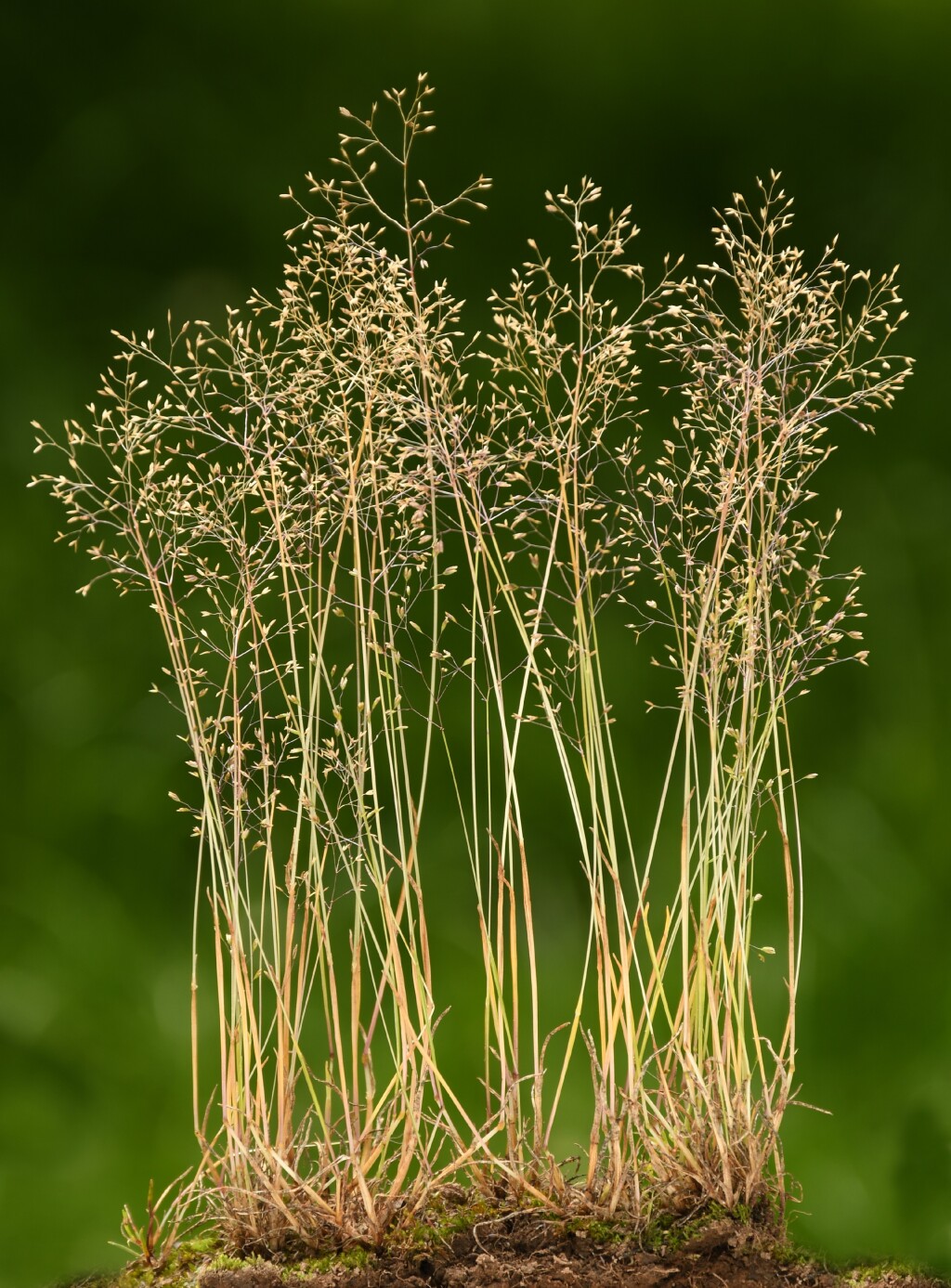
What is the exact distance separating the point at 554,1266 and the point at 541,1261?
0.07 ft

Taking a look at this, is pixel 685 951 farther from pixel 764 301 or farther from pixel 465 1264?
pixel 764 301

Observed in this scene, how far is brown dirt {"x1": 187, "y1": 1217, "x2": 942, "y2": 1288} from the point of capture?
6.27 ft

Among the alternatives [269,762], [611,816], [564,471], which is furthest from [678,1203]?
[564,471]

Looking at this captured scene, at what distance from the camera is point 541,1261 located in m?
1.94

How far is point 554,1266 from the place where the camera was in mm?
1925

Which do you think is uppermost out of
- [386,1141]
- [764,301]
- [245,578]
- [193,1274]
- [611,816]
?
[764,301]

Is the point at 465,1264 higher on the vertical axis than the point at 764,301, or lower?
lower

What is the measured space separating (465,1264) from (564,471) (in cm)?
113

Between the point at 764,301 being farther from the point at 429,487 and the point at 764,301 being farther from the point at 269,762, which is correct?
the point at 269,762

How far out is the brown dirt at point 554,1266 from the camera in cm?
191

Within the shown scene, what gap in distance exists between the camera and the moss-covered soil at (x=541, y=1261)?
1915 millimetres

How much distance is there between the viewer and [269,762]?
208 cm

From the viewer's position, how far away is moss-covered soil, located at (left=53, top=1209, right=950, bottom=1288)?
75.4 inches

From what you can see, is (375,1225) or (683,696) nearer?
(375,1225)
